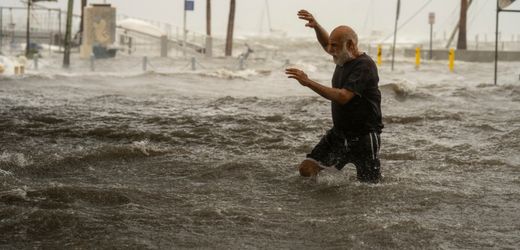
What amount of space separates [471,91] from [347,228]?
44.3ft

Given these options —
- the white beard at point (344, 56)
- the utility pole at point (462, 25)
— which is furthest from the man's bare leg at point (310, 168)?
the utility pole at point (462, 25)

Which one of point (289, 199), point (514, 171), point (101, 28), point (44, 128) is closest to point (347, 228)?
point (289, 199)

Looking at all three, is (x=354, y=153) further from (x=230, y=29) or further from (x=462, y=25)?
(x=462, y=25)

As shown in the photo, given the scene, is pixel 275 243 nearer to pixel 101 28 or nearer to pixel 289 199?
pixel 289 199

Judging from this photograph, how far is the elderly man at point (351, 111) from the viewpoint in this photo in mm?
4938

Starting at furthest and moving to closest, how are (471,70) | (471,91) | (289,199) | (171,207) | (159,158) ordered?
(471,70) → (471,91) → (159,158) → (289,199) → (171,207)

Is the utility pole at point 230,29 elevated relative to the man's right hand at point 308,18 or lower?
elevated

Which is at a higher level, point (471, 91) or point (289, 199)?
point (471, 91)

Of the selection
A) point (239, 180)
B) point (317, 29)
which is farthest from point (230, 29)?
point (317, 29)

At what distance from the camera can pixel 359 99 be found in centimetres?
514

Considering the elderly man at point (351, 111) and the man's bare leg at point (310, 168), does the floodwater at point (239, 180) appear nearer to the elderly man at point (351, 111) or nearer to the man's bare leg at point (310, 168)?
the man's bare leg at point (310, 168)

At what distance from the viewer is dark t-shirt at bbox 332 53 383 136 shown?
4938 mm

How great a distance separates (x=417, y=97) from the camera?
15.7 m

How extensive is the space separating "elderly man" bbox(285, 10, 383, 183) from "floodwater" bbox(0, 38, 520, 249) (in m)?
0.28
